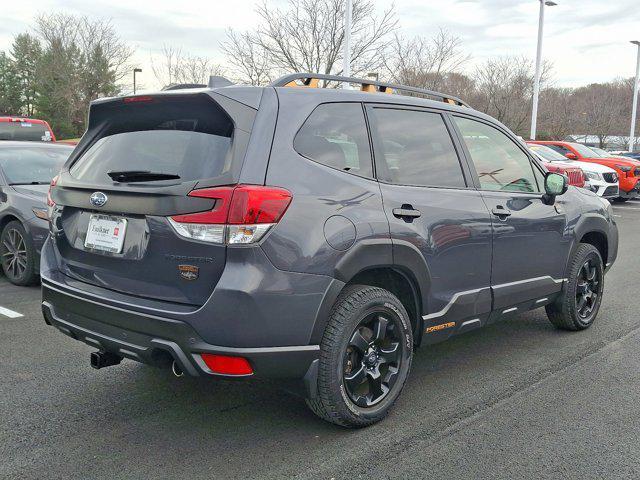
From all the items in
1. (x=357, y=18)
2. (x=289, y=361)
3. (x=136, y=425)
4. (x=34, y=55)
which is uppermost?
(x=34, y=55)

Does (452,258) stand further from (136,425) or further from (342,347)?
(136,425)

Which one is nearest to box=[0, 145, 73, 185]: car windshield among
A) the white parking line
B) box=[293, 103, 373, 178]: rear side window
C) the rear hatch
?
the white parking line

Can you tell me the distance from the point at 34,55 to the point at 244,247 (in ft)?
198

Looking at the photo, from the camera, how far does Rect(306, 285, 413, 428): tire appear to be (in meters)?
2.99

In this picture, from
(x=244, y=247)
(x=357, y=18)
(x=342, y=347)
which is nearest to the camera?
(x=244, y=247)

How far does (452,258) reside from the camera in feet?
11.8

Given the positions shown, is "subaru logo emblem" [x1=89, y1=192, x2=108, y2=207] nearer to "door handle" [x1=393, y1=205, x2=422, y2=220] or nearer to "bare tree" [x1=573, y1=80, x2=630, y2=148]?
"door handle" [x1=393, y1=205, x2=422, y2=220]

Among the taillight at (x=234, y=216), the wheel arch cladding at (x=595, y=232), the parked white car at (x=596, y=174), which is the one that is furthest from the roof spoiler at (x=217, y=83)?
the parked white car at (x=596, y=174)

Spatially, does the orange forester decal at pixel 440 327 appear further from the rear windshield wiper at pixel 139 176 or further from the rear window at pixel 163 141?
the rear windshield wiper at pixel 139 176

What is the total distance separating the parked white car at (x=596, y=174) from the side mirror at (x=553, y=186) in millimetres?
11540

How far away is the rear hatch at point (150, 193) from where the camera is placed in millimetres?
2768

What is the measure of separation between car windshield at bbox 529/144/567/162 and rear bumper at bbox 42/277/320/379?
13.7 metres

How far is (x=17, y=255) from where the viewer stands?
6418 millimetres

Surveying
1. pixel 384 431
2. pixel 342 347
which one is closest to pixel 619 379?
pixel 384 431
